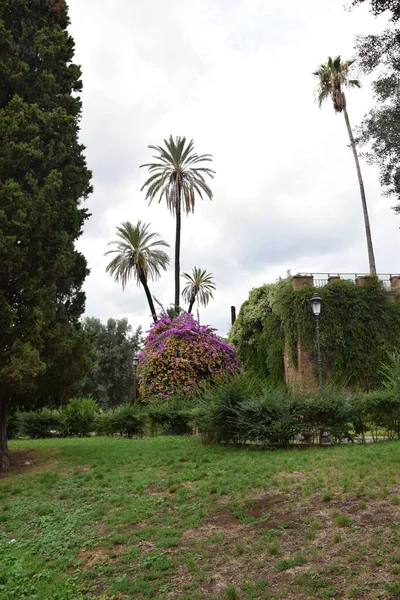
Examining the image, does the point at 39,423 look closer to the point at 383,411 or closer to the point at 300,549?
the point at 383,411

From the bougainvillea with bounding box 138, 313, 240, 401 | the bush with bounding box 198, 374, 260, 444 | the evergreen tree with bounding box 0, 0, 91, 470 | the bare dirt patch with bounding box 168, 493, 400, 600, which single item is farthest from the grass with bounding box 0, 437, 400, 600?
the bougainvillea with bounding box 138, 313, 240, 401

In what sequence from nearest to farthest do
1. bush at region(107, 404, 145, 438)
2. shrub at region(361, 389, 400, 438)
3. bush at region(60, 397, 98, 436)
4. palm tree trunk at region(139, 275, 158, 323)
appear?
shrub at region(361, 389, 400, 438) < bush at region(107, 404, 145, 438) < bush at region(60, 397, 98, 436) < palm tree trunk at region(139, 275, 158, 323)

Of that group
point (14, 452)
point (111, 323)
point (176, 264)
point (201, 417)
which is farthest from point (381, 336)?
point (111, 323)

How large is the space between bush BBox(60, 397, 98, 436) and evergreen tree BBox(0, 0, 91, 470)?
887cm

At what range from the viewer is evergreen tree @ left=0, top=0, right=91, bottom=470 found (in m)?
11.2

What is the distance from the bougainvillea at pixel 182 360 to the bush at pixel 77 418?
3078mm

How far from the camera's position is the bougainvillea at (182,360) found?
18.9 metres

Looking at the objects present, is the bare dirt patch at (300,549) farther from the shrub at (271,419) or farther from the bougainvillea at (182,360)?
the bougainvillea at (182,360)

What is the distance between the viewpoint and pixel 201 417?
12.5 meters

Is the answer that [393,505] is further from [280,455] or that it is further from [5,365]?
[5,365]

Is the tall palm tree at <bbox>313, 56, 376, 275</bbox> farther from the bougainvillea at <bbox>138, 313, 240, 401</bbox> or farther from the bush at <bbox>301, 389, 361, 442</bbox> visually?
the bush at <bbox>301, 389, 361, 442</bbox>

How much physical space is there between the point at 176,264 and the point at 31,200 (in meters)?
17.4

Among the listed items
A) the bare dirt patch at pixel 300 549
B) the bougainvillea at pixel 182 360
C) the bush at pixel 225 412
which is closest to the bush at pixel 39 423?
the bougainvillea at pixel 182 360

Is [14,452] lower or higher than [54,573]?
higher
